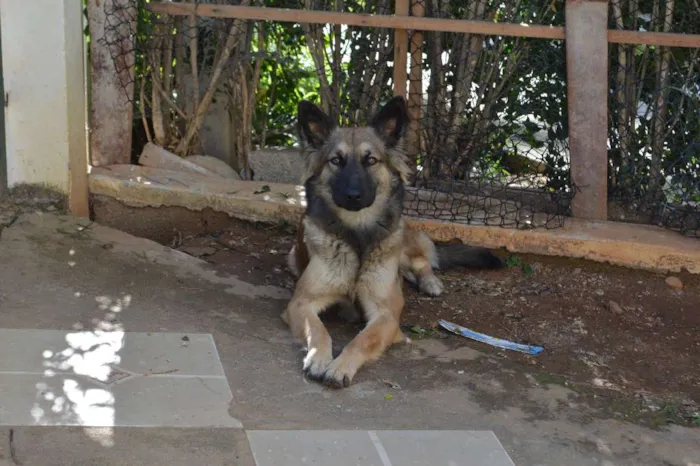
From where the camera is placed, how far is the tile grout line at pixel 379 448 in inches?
156

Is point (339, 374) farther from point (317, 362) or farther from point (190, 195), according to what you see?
point (190, 195)

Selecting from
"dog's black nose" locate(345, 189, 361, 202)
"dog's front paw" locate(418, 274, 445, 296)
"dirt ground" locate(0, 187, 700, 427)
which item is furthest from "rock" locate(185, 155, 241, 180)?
"dog's black nose" locate(345, 189, 361, 202)

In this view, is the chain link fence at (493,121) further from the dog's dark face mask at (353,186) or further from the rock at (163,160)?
the rock at (163,160)

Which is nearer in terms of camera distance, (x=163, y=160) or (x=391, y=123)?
(x=391, y=123)

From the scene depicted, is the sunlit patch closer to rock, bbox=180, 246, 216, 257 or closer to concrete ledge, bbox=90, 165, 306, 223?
rock, bbox=180, 246, 216, 257

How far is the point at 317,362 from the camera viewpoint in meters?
4.87

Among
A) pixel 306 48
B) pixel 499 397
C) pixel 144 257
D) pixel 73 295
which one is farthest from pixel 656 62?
pixel 73 295

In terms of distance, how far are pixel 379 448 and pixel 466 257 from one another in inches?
112

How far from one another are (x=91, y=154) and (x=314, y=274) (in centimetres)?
265

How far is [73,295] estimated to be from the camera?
5559mm

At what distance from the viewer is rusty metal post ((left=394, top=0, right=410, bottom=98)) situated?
7.14 m

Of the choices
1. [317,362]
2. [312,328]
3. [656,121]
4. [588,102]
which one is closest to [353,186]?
[312,328]

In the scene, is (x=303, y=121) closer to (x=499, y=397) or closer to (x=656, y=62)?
(x=499, y=397)

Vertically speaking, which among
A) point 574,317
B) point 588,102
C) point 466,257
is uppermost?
point 588,102
